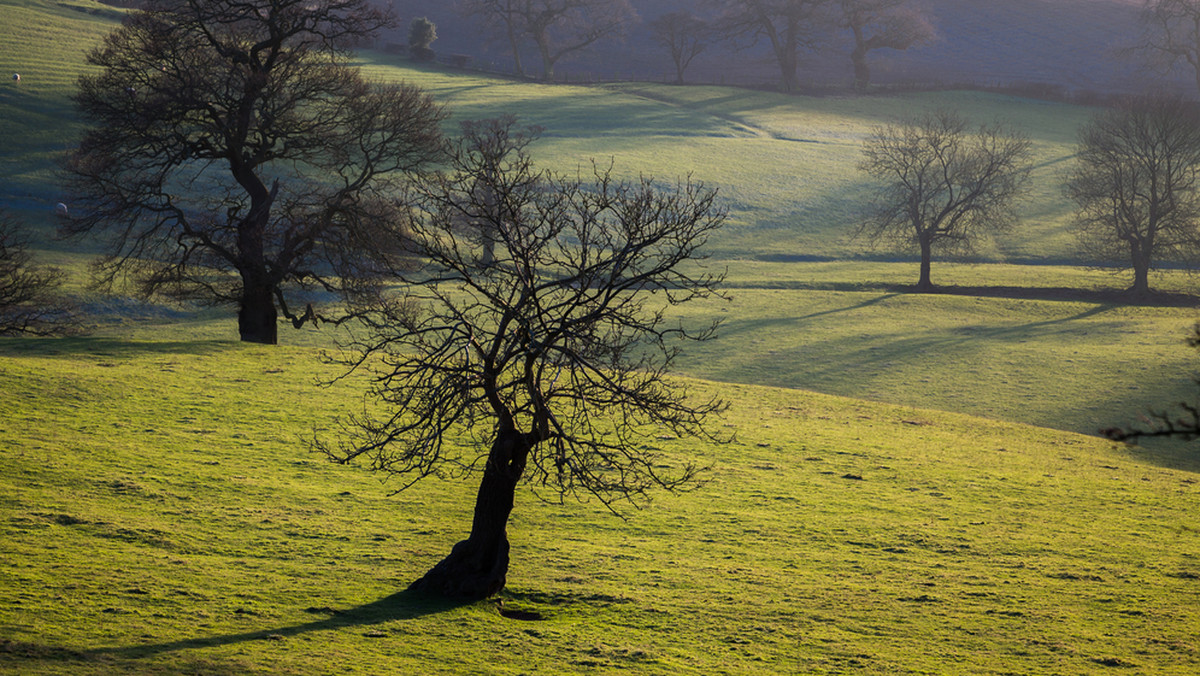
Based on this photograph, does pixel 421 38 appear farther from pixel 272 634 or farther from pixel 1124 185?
pixel 272 634

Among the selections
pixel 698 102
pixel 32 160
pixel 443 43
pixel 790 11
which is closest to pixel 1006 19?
pixel 790 11

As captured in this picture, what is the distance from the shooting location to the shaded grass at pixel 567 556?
32.4 feet

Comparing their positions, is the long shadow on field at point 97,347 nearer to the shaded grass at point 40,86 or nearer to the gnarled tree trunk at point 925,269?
the shaded grass at point 40,86

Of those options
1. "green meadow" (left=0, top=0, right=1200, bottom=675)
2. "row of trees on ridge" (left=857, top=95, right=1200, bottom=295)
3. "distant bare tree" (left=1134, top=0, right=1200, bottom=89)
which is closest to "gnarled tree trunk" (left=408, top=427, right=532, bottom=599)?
"green meadow" (left=0, top=0, right=1200, bottom=675)

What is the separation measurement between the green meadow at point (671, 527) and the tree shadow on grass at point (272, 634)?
1.6 inches

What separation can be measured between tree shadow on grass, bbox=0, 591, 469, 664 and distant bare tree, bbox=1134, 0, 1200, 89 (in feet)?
317

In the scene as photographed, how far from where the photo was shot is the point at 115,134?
24.1 m

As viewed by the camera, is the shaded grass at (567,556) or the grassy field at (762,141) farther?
the grassy field at (762,141)

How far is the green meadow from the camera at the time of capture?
10102 millimetres

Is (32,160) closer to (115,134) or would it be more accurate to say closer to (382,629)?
(115,134)

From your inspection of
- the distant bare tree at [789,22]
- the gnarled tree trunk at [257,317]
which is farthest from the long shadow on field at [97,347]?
the distant bare tree at [789,22]

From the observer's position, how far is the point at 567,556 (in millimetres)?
13703

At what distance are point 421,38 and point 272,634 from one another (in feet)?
299

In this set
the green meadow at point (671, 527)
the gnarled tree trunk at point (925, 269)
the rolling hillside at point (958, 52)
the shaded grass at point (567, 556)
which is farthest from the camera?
the rolling hillside at point (958, 52)
